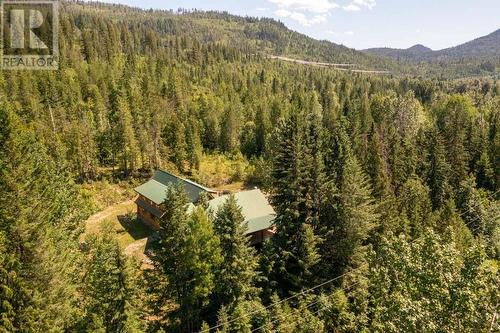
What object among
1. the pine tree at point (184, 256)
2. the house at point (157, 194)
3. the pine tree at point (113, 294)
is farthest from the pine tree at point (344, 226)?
the house at point (157, 194)

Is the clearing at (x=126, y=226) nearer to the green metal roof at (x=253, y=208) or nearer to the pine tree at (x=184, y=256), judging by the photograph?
the green metal roof at (x=253, y=208)

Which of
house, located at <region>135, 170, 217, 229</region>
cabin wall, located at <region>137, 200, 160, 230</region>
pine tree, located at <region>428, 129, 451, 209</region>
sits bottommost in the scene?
cabin wall, located at <region>137, 200, 160, 230</region>

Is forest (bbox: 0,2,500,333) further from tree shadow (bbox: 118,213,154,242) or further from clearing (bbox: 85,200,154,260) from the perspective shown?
tree shadow (bbox: 118,213,154,242)

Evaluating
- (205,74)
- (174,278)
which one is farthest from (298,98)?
(174,278)

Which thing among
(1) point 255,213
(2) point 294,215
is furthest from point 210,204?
(2) point 294,215

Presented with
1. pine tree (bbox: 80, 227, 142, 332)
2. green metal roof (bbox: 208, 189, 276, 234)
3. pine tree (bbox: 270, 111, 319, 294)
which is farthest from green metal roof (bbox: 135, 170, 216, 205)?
pine tree (bbox: 80, 227, 142, 332)

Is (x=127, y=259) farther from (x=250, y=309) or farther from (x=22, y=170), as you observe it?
(x=250, y=309)

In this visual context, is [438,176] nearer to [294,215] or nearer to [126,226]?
[294,215]
